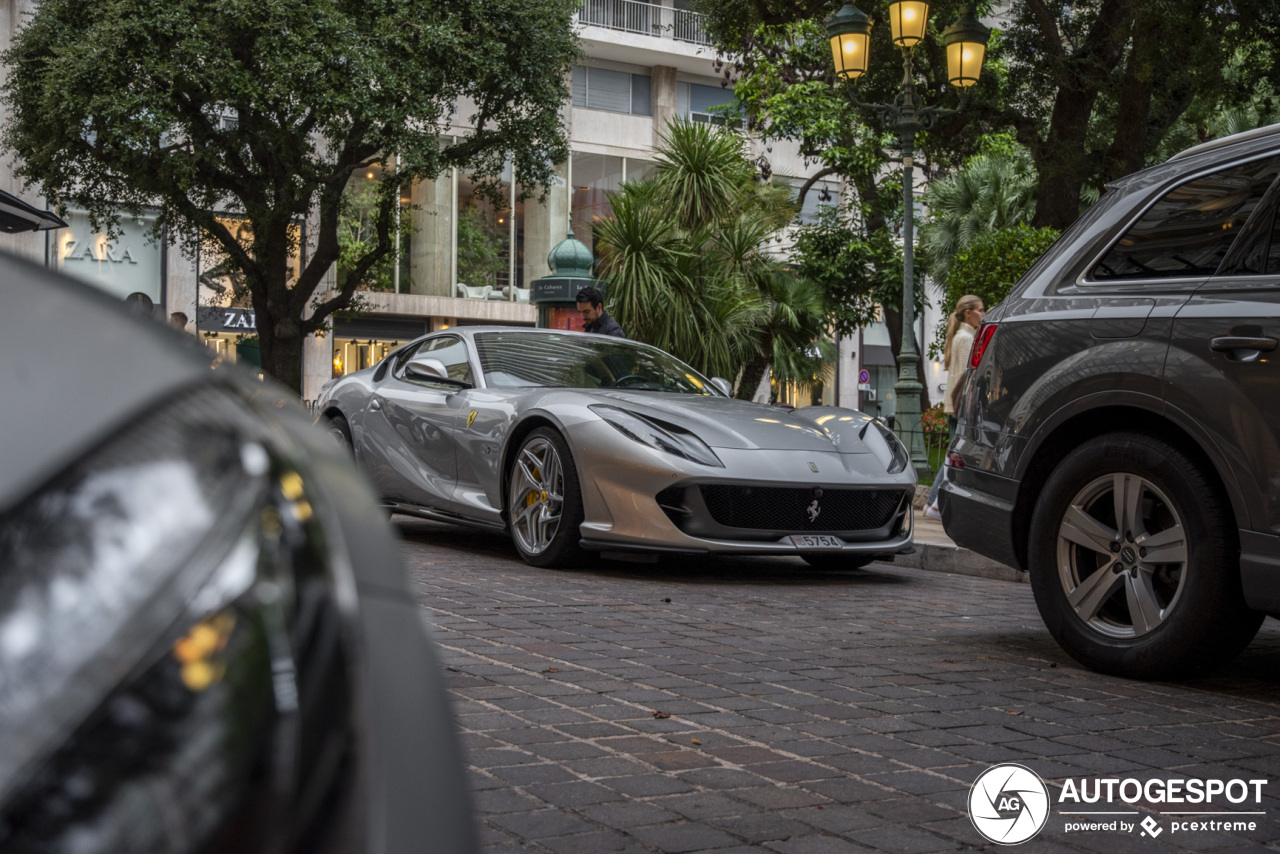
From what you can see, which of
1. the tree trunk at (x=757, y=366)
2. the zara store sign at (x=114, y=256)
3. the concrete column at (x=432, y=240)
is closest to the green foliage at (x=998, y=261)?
the tree trunk at (x=757, y=366)

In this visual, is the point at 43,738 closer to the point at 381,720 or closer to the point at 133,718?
the point at 133,718

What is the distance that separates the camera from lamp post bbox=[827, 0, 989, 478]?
41.6ft

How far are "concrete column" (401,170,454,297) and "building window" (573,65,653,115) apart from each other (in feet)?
17.2

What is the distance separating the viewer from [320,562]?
895 millimetres

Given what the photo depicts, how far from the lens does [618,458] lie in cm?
646

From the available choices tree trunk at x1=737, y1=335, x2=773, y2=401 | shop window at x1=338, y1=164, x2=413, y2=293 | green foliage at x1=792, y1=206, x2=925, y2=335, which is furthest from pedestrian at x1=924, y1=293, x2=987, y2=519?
shop window at x1=338, y1=164, x2=413, y2=293

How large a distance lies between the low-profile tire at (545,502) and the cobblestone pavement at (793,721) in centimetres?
61

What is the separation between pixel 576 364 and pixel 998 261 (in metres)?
10.6

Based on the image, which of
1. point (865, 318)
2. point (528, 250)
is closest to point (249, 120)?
point (865, 318)

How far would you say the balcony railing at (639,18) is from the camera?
129ft

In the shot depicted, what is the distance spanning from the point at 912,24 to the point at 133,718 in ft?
42.2

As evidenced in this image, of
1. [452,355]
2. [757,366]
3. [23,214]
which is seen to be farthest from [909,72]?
[757,366]

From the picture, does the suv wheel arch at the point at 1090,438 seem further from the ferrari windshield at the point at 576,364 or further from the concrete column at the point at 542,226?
the concrete column at the point at 542,226

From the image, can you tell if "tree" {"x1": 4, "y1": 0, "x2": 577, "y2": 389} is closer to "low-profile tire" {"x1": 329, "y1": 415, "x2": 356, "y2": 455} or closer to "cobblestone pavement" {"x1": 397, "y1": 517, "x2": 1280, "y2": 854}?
"low-profile tire" {"x1": 329, "y1": 415, "x2": 356, "y2": 455}
